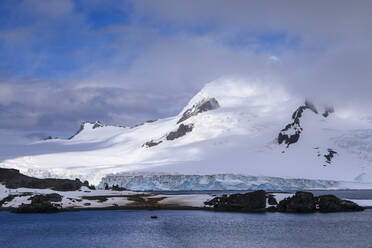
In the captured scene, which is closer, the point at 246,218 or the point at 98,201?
the point at 246,218

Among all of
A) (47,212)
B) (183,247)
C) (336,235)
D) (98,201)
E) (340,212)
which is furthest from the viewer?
(98,201)

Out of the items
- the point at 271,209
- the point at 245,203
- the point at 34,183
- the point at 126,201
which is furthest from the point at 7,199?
the point at 271,209

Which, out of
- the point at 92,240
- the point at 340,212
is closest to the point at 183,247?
the point at 92,240

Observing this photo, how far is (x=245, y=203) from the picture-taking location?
102 m

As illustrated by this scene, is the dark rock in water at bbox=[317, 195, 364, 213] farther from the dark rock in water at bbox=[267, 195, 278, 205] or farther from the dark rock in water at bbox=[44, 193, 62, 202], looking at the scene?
the dark rock in water at bbox=[44, 193, 62, 202]

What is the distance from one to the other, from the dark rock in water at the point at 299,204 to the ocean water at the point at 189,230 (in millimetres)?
3940

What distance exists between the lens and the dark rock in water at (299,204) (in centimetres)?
9644

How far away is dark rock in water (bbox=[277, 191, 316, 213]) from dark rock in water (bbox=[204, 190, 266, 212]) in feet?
13.0

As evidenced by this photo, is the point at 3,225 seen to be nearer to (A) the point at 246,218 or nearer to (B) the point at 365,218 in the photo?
(A) the point at 246,218

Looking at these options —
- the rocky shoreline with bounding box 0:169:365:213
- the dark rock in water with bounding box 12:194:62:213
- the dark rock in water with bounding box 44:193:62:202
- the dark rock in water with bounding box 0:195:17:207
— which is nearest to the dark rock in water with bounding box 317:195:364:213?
the rocky shoreline with bounding box 0:169:365:213

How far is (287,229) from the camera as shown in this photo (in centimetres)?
7231

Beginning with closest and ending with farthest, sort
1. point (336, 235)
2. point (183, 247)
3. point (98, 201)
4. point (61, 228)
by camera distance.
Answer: point (183, 247) < point (336, 235) < point (61, 228) < point (98, 201)

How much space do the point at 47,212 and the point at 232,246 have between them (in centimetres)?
5779

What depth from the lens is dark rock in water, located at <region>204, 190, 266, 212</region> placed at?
10188 centimetres
